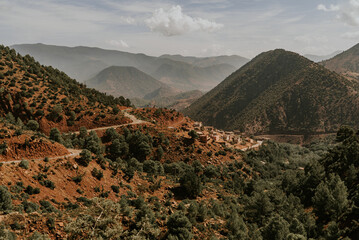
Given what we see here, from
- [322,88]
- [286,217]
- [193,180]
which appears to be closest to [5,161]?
[193,180]

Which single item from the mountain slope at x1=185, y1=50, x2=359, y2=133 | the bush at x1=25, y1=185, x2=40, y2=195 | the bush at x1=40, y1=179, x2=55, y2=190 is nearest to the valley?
the bush at x1=25, y1=185, x2=40, y2=195

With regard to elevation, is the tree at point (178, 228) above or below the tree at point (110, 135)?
below

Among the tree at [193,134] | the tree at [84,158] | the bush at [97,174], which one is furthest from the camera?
the tree at [193,134]

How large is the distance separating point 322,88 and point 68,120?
18447 centimetres

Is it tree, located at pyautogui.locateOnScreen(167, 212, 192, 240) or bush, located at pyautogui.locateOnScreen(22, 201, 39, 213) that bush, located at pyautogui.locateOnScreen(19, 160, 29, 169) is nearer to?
bush, located at pyautogui.locateOnScreen(22, 201, 39, 213)

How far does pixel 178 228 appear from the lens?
976 inches

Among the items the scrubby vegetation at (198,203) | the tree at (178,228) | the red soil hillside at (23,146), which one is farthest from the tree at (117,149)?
the tree at (178,228)

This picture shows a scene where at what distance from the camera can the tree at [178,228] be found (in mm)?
24427

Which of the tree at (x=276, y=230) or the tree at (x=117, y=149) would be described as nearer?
the tree at (x=276, y=230)

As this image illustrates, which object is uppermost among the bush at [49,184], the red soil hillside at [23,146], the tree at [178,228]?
the red soil hillside at [23,146]

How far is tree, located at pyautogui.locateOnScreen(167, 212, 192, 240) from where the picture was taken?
24.4 m

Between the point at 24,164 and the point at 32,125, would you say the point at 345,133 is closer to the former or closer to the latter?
the point at 24,164

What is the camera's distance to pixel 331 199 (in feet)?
124

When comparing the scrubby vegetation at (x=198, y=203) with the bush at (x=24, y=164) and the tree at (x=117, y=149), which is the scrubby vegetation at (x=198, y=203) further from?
the bush at (x=24, y=164)
